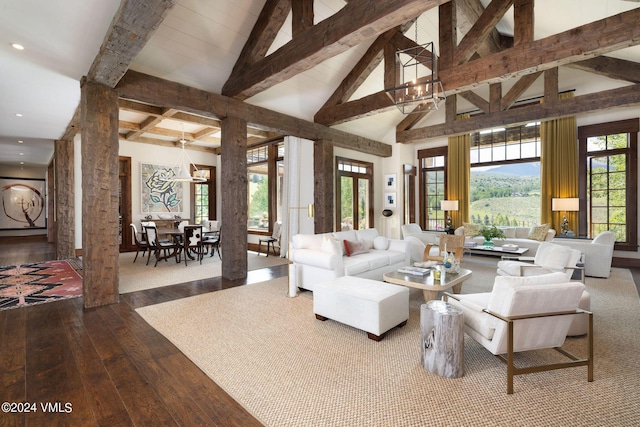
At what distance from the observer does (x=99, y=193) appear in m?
3.89

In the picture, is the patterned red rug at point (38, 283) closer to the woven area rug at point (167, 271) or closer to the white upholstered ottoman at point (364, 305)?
the woven area rug at point (167, 271)

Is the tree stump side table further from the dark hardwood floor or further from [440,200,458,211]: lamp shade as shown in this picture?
[440,200,458,211]: lamp shade

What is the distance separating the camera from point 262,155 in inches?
358

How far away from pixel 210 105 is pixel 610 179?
8.47 meters

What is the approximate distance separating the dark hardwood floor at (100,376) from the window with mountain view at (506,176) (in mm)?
8477

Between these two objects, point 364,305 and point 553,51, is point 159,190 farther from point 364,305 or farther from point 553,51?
point 553,51

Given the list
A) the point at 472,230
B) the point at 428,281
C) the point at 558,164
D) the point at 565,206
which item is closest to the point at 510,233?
the point at 472,230

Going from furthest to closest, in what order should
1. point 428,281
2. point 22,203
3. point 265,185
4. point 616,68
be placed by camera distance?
point 22,203, point 265,185, point 616,68, point 428,281

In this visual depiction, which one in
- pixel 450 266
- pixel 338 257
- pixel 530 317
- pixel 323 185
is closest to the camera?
pixel 530 317

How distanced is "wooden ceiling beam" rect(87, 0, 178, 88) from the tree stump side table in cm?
312

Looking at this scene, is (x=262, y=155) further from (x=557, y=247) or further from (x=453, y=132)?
(x=557, y=247)

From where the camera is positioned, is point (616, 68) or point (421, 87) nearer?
point (421, 87)

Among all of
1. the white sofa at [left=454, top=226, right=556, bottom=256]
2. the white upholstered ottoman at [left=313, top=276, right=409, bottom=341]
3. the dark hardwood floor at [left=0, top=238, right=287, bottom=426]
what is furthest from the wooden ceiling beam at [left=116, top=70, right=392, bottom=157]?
the white sofa at [left=454, top=226, right=556, bottom=256]

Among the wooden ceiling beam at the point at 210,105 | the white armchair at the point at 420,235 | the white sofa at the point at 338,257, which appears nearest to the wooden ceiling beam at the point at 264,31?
the wooden ceiling beam at the point at 210,105
